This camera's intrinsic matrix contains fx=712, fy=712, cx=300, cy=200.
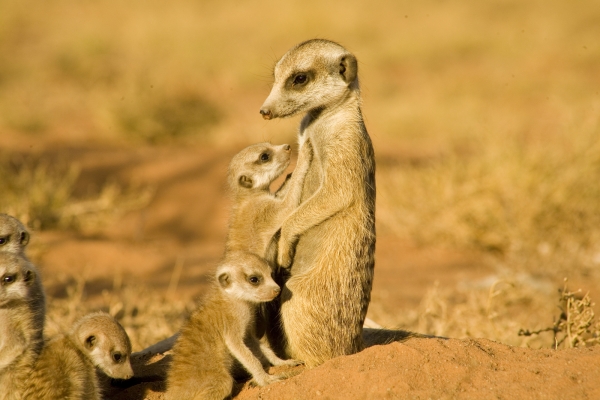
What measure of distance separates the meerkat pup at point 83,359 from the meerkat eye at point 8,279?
0.39 meters

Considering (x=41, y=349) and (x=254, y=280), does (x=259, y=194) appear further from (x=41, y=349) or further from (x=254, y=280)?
(x=41, y=349)

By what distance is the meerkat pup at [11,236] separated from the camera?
4.25 m

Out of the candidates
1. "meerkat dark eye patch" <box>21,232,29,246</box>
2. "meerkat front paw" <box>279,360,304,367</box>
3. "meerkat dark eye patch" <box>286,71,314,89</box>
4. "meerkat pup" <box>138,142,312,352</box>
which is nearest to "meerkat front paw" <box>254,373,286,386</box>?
"meerkat front paw" <box>279,360,304,367</box>

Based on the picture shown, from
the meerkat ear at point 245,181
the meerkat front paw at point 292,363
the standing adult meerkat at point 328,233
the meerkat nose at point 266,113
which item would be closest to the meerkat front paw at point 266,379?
the meerkat front paw at point 292,363

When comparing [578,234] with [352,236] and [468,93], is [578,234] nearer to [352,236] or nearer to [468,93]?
[352,236]

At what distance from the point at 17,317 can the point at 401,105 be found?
15754 millimetres

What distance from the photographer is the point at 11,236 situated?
4.27 metres

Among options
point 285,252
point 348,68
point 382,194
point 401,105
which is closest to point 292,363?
point 285,252

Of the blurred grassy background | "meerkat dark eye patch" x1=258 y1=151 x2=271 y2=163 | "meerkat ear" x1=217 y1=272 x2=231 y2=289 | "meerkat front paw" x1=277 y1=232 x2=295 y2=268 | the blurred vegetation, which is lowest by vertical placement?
"meerkat ear" x1=217 y1=272 x2=231 y2=289

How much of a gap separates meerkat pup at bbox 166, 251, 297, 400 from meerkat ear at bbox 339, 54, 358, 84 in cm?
131

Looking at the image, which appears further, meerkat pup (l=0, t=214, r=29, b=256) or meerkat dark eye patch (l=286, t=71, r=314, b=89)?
meerkat dark eye patch (l=286, t=71, r=314, b=89)

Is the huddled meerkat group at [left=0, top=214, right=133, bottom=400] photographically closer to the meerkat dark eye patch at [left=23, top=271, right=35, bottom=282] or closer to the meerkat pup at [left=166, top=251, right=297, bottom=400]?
the meerkat dark eye patch at [left=23, top=271, right=35, bottom=282]

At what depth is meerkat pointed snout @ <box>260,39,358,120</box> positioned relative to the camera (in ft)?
14.8

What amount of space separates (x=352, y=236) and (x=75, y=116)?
13.5 metres
